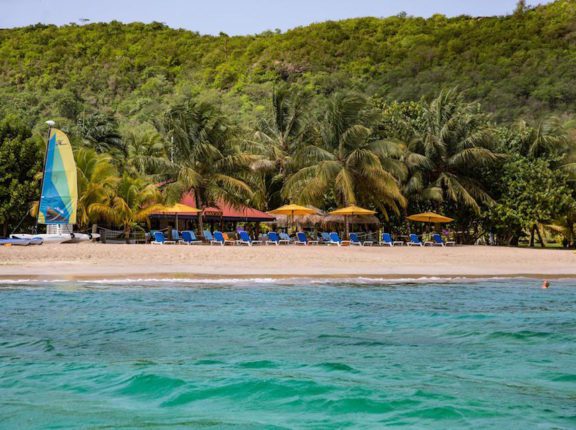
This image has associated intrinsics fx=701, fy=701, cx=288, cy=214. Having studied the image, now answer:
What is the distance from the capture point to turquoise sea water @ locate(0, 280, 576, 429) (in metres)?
5.09

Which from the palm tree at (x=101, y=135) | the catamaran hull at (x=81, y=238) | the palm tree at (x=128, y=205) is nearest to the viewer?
the catamaran hull at (x=81, y=238)

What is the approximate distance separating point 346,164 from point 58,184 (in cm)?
1211

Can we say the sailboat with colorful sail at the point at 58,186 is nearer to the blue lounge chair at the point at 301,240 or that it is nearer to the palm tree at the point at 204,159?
the palm tree at the point at 204,159

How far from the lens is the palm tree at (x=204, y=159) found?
29.1 meters

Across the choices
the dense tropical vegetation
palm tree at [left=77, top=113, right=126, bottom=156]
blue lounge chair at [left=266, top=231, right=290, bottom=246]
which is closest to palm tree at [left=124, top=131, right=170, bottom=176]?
the dense tropical vegetation

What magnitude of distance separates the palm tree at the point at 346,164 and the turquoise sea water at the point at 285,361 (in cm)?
1702

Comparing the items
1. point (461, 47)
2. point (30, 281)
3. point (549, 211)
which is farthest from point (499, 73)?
point (30, 281)

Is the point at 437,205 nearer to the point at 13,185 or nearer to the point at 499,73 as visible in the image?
the point at 13,185

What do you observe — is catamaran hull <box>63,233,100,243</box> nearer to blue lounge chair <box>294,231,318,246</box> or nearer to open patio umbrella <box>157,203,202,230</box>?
open patio umbrella <box>157,203,202,230</box>

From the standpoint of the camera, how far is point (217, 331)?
28.3 ft

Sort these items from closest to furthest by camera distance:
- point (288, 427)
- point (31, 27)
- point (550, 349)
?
point (288, 427), point (550, 349), point (31, 27)

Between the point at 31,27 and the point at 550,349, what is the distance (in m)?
77.8

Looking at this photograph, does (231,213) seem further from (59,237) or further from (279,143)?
(59,237)

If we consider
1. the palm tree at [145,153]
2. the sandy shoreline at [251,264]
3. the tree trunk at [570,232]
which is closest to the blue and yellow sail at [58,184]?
the sandy shoreline at [251,264]
